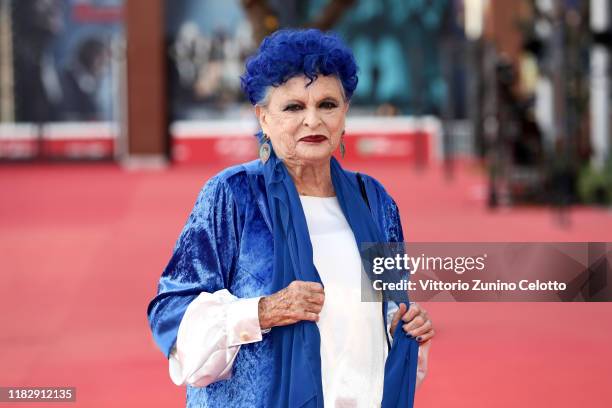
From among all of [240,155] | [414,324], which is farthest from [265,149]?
[240,155]

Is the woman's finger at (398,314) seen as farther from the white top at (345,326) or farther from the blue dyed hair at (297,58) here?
the blue dyed hair at (297,58)

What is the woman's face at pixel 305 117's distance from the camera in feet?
9.78

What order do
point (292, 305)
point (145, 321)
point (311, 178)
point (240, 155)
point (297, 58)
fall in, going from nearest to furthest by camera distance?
point (292, 305) < point (297, 58) < point (311, 178) < point (145, 321) < point (240, 155)

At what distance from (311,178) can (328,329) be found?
42cm

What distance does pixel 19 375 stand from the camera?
6738mm

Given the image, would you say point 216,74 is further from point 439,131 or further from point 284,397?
point 284,397

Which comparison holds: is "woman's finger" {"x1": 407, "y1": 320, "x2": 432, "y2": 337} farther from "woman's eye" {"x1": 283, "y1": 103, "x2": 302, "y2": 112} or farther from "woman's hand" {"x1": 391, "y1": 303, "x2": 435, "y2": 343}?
"woman's eye" {"x1": 283, "y1": 103, "x2": 302, "y2": 112}

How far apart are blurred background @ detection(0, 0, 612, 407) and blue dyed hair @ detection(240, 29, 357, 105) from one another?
8.03 feet

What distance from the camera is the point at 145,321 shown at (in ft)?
27.3

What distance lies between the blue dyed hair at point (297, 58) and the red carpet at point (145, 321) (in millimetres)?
1295

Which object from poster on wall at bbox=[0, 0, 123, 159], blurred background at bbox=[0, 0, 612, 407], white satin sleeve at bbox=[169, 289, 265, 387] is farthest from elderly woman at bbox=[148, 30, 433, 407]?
poster on wall at bbox=[0, 0, 123, 159]

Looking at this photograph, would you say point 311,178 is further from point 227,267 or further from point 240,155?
point 240,155

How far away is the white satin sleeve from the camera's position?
2.84m

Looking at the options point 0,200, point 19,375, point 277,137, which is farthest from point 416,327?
point 0,200
